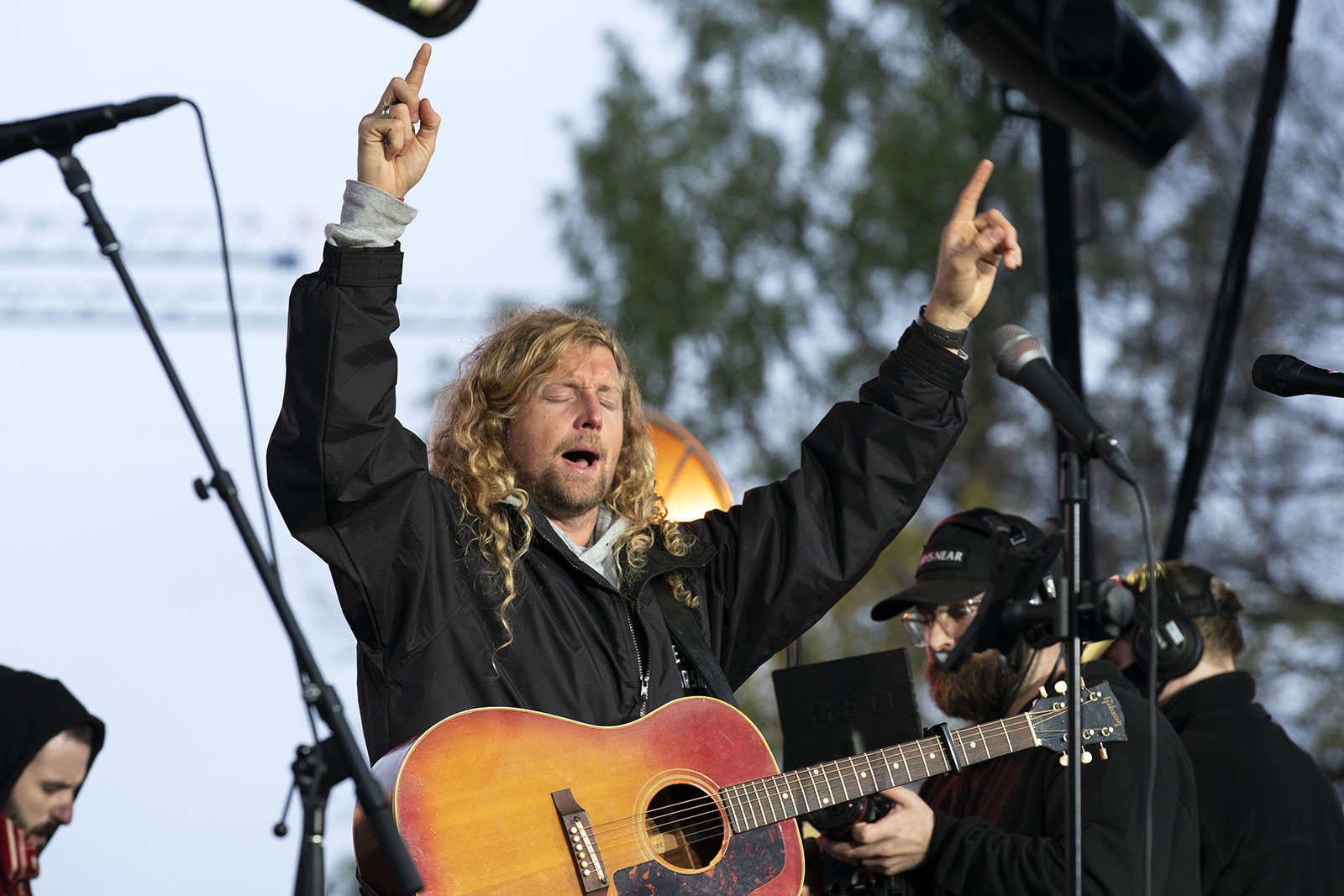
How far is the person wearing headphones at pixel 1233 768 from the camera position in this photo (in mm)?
3502

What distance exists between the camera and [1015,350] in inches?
92.1

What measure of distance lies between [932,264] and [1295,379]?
12944 mm

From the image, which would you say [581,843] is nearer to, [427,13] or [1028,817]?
[1028,817]

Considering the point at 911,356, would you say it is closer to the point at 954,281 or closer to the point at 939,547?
the point at 954,281

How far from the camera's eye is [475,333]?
372 cm

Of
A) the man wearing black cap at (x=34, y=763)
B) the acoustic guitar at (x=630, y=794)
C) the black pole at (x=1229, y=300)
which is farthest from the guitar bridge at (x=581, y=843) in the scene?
the black pole at (x=1229, y=300)

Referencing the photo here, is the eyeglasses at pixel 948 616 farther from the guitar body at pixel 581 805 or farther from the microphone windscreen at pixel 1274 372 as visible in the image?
the microphone windscreen at pixel 1274 372

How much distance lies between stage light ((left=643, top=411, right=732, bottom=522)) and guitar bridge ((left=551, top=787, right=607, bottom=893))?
1.69 m

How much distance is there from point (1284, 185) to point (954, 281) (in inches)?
452

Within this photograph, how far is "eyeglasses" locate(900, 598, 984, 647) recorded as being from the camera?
364 centimetres

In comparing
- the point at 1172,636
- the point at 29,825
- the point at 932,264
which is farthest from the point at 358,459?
the point at 932,264

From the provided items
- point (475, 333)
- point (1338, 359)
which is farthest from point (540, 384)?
point (1338, 359)

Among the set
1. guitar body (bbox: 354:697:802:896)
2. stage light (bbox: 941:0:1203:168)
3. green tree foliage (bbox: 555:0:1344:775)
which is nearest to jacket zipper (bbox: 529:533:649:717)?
guitar body (bbox: 354:697:802:896)

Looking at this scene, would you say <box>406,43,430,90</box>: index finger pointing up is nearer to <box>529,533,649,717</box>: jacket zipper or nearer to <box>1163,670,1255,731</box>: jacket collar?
<box>529,533,649,717</box>: jacket zipper
